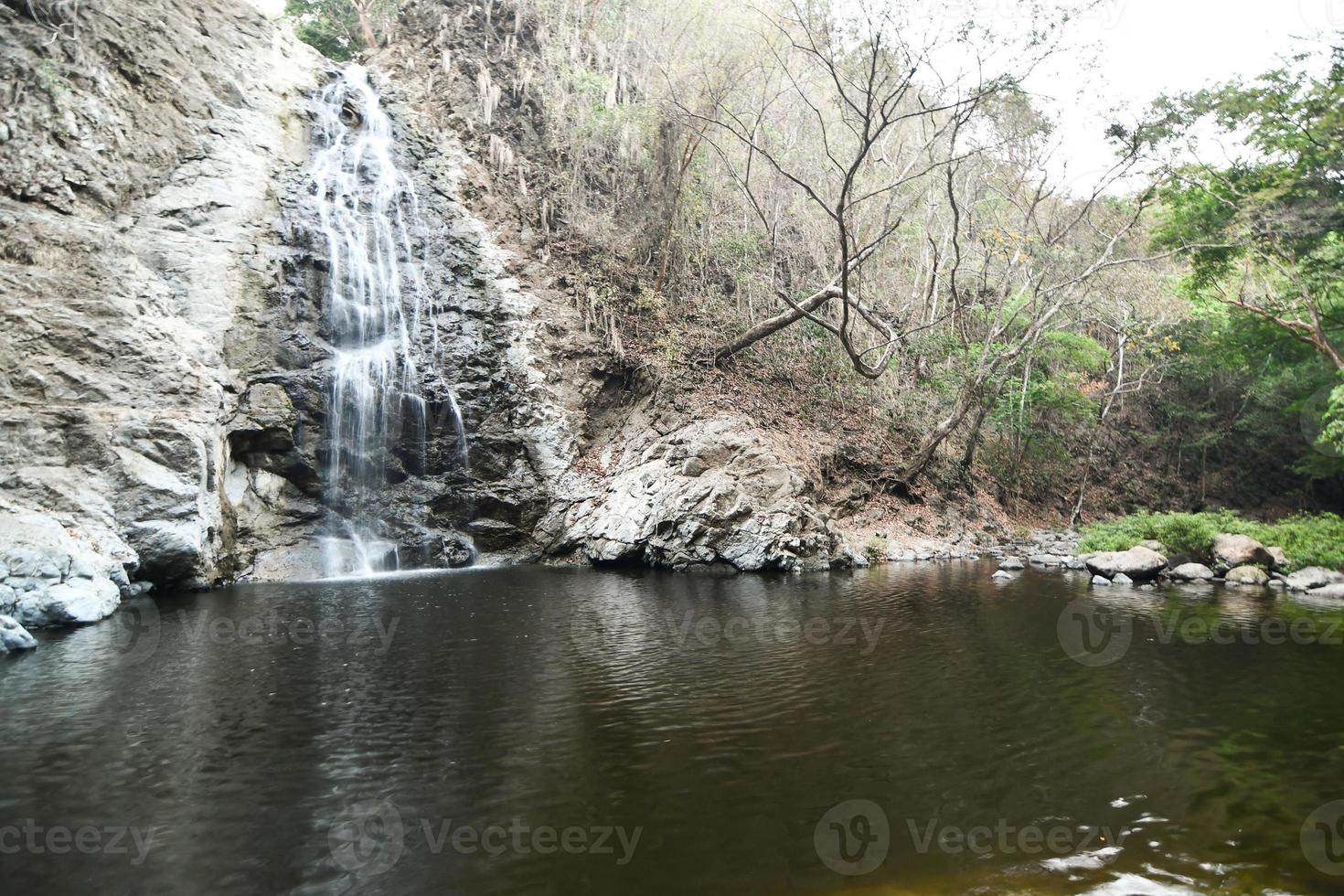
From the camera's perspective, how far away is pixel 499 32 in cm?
2500

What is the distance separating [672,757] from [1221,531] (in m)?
15.4

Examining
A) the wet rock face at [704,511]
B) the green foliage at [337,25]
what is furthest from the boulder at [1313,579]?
the green foliage at [337,25]

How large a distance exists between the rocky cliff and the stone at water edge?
41.7 inches

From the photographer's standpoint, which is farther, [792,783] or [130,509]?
[130,509]

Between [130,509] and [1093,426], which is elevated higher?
[1093,426]

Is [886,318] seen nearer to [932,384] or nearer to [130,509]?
[932,384]

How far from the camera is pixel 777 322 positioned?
752 inches

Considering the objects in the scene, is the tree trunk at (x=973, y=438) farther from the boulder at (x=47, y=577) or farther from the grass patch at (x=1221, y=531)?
the boulder at (x=47, y=577)

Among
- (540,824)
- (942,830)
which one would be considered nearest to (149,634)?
(540,824)

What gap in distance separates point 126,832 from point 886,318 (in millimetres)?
24230

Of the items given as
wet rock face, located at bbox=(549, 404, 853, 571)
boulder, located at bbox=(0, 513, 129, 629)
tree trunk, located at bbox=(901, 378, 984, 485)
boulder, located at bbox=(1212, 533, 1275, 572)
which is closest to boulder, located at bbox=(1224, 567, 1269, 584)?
boulder, located at bbox=(1212, 533, 1275, 572)

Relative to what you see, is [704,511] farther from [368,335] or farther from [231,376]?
[231,376]

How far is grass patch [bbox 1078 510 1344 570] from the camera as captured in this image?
44.6 feet

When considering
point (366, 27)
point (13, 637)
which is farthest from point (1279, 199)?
point (366, 27)
